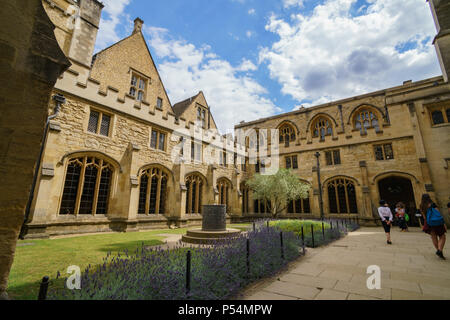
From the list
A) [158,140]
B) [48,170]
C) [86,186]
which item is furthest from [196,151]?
[48,170]

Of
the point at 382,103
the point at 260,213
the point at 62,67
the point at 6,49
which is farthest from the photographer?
the point at 260,213

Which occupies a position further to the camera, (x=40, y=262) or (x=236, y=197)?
(x=236, y=197)

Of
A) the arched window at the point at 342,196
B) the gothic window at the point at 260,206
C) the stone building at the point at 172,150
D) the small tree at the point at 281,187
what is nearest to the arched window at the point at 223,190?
the stone building at the point at 172,150

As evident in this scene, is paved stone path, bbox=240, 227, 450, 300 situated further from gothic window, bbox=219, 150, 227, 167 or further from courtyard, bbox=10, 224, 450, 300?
gothic window, bbox=219, 150, 227, 167

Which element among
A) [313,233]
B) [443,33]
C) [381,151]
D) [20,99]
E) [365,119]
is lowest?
[313,233]

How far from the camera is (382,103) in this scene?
66.3ft

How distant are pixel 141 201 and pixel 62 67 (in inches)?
453

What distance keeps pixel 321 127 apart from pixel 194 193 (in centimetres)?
1638

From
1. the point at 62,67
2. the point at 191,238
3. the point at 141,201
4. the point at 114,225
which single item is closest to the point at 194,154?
the point at 141,201

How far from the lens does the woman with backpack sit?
5.83 m

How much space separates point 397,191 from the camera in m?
18.2

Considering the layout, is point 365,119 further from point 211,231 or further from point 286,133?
point 211,231
